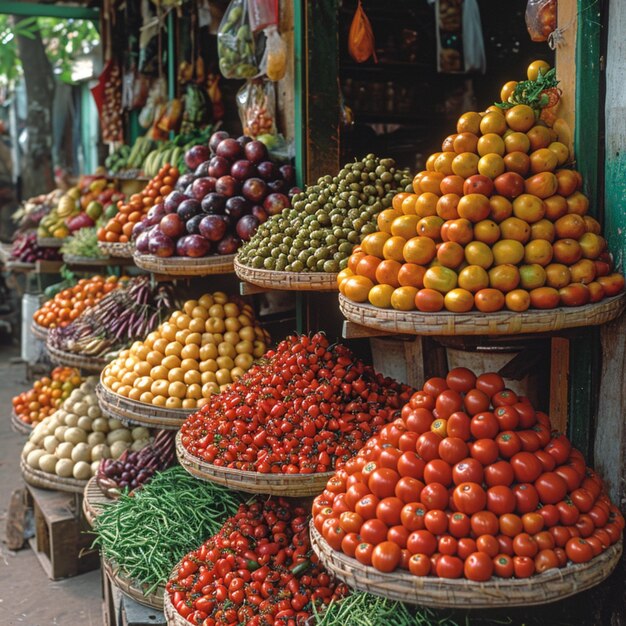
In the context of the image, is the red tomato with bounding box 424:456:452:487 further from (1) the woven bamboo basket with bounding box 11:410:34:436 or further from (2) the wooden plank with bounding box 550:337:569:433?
(1) the woven bamboo basket with bounding box 11:410:34:436

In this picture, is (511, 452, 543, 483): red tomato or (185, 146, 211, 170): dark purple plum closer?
(511, 452, 543, 483): red tomato

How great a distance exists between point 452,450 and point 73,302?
4266 millimetres

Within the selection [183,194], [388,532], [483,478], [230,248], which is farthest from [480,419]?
[183,194]

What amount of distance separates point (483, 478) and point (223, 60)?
316 centimetres

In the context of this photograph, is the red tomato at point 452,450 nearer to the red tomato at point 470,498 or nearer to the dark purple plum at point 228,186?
the red tomato at point 470,498

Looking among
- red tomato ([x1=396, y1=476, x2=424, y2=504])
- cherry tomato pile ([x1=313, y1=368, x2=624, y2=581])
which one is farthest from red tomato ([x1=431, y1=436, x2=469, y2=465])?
red tomato ([x1=396, y1=476, x2=424, y2=504])

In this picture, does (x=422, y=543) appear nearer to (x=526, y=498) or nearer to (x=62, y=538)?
(x=526, y=498)

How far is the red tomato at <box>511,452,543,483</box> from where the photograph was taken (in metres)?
2.16

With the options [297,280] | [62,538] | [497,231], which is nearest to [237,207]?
[297,280]

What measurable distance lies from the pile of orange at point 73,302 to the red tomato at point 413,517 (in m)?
3.94

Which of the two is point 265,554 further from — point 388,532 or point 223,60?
point 223,60

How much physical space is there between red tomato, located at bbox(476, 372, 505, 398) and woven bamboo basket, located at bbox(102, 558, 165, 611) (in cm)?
157

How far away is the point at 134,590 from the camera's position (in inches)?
123

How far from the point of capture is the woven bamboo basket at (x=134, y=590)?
3.08 m
